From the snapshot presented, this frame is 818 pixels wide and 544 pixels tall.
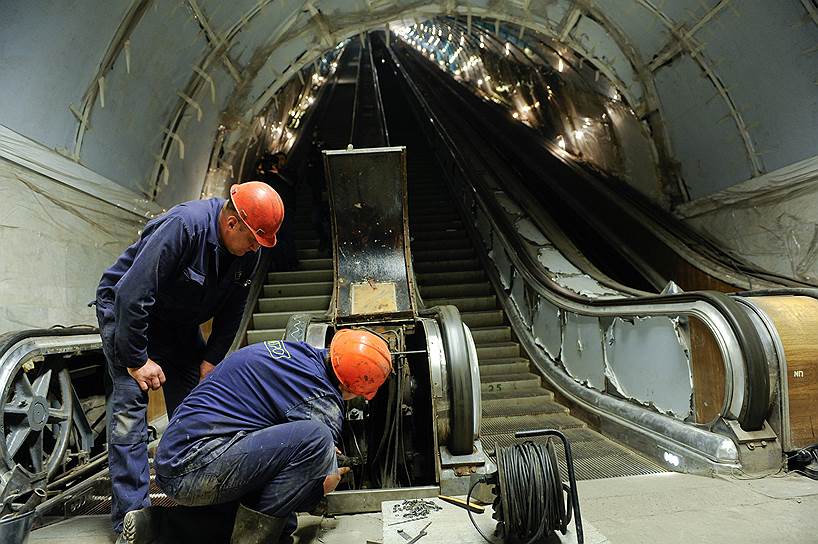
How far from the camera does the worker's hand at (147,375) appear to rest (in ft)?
7.04

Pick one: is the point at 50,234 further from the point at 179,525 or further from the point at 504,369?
the point at 504,369

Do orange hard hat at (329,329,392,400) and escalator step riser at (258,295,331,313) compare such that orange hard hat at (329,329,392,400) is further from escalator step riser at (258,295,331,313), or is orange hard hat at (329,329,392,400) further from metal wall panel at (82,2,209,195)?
escalator step riser at (258,295,331,313)

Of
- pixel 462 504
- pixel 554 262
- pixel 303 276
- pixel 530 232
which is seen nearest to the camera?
pixel 462 504

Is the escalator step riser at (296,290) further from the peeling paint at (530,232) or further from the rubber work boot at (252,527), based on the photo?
the rubber work boot at (252,527)

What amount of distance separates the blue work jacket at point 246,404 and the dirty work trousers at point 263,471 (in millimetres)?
21

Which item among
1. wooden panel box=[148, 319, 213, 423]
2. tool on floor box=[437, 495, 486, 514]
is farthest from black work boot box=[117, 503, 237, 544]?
wooden panel box=[148, 319, 213, 423]

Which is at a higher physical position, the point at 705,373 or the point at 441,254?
the point at 441,254

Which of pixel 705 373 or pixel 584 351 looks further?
pixel 584 351

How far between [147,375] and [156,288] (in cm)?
40

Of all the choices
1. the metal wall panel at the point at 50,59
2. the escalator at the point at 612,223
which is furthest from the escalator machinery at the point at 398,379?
the escalator at the point at 612,223

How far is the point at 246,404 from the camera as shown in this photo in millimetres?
2053

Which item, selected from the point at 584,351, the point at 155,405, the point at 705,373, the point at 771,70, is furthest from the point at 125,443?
the point at 771,70

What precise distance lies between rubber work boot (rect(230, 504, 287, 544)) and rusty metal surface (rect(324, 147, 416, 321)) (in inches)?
102

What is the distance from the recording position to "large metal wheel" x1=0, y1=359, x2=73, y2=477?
2133 millimetres
